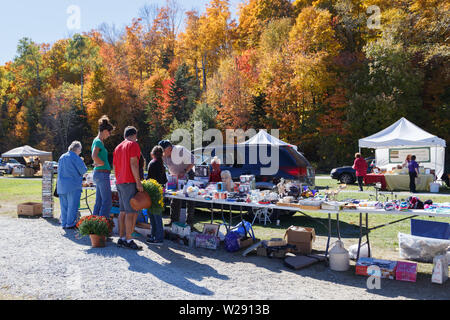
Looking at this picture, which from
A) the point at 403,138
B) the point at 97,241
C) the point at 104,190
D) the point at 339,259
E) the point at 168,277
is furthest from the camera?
the point at 403,138

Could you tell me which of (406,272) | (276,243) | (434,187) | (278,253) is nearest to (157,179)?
(276,243)

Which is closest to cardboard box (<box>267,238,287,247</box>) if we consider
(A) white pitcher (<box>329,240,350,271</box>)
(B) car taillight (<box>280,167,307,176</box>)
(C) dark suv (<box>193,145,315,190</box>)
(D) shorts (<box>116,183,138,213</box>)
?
(A) white pitcher (<box>329,240,350,271</box>)

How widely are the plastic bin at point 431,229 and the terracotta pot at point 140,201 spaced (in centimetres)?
406

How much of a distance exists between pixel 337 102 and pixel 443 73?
301 inches

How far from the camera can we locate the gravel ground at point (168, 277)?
4051 mm

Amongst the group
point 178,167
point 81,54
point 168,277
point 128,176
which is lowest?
point 168,277

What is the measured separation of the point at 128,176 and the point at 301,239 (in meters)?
2.90

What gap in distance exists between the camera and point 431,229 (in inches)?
213

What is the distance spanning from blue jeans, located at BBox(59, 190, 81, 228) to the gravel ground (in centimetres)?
125

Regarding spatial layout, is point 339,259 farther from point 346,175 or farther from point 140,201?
point 346,175

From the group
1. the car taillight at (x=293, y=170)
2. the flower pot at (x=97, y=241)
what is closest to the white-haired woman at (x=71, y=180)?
the flower pot at (x=97, y=241)

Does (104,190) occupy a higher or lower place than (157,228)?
higher

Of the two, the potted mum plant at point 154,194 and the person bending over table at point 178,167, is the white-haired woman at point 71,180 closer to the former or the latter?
the person bending over table at point 178,167
